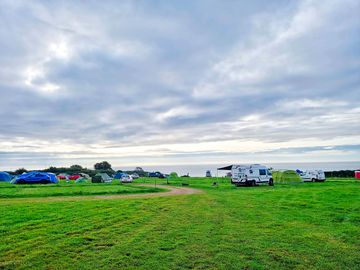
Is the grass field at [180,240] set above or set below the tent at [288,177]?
below

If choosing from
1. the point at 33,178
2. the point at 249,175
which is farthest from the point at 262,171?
the point at 33,178

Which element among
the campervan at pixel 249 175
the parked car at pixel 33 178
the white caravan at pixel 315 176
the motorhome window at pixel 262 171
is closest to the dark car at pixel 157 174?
the parked car at pixel 33 178

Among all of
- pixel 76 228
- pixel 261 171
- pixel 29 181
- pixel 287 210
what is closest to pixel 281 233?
pixel 287 210

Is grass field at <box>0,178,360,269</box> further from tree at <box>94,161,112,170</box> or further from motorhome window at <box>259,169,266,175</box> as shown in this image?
tree at <box>94,161,112,170</box>

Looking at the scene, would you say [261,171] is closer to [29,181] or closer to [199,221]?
[199,221]

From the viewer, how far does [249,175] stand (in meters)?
34.5

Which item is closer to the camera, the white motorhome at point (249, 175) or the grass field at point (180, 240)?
the grass field at point (180, 240)

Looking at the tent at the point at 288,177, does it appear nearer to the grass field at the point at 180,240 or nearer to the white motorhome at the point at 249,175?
the white motorhome at the point at 249,175

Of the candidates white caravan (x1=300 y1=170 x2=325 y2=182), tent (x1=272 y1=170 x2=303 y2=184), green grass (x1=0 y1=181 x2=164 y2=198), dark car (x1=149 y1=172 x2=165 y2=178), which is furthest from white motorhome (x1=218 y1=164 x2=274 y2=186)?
dark car (x1=149 y1=172 x2=165 y2=178)

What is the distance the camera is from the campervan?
34.5 meters

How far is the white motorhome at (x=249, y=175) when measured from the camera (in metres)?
34.5

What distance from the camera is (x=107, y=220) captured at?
10.6m

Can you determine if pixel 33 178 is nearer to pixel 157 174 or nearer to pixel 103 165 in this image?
pixel 157 174

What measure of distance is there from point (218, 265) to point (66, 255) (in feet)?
10.3
